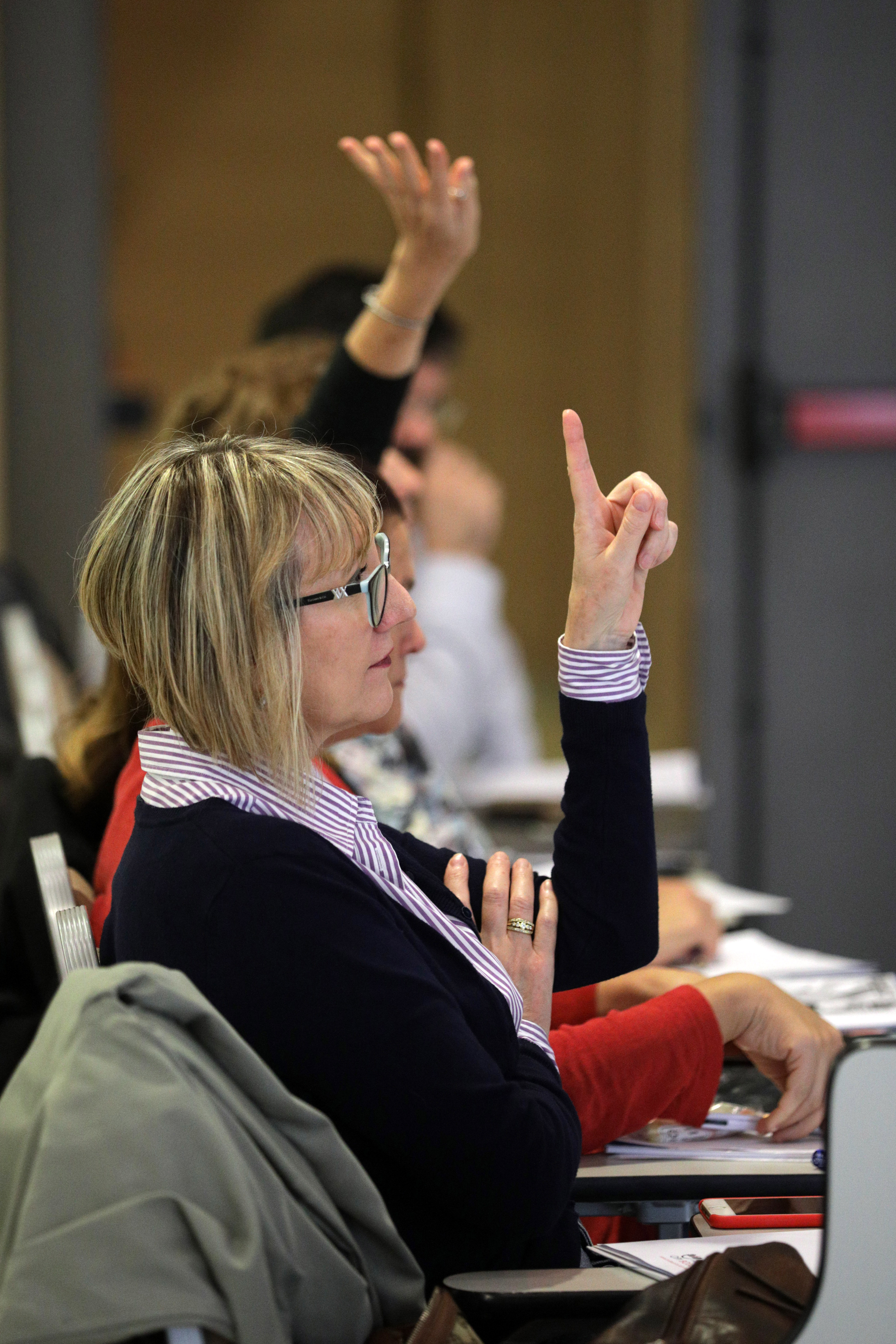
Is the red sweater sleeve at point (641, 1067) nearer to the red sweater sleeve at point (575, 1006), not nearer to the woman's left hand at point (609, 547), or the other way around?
the red sweater sleeve at point (575, 1006)

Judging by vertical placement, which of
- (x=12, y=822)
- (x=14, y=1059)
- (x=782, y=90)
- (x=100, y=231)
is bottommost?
(x=14, y=1059)

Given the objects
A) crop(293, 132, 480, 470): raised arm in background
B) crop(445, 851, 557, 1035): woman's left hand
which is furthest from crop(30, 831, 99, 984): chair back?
crop(293, 132, 480, 470): raised arm in background

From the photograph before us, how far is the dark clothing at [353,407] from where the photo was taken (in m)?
1.75

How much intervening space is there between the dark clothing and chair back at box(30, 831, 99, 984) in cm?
65

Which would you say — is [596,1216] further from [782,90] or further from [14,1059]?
[782,90]

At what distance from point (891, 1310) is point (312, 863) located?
0.44 meters

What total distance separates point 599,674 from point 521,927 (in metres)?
0.23

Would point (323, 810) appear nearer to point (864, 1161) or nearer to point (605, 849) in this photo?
point (605, 849)

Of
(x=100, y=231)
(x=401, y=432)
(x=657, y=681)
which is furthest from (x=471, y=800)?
(x=100, y=231)

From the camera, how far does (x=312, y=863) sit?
973 millimetres

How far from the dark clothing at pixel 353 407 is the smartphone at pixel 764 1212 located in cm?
94

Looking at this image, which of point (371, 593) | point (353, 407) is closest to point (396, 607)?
point (371, 593)

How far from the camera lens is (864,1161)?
80 centimetres

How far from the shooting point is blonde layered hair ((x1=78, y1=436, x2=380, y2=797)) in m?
0.98
